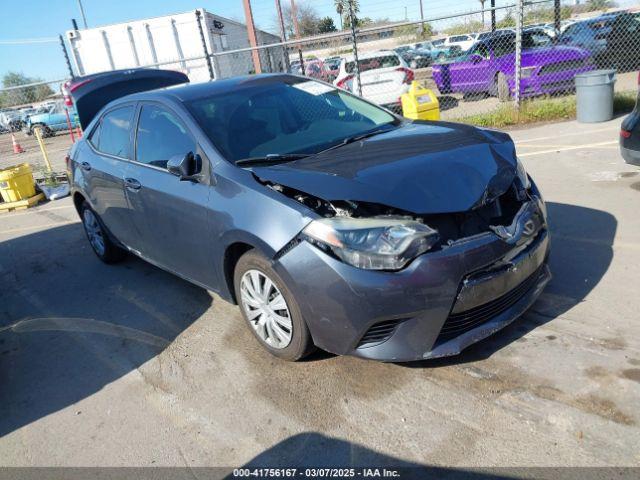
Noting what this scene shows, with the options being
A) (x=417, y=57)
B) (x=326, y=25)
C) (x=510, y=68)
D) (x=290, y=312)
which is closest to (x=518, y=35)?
(x=510, y=68)

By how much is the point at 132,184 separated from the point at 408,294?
2.68 meters

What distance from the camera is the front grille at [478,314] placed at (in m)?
2.80

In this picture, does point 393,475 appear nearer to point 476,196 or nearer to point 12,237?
point 476,196

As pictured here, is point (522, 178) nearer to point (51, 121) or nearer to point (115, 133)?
point (115, 133)

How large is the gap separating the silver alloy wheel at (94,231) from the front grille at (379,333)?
3.73 metres

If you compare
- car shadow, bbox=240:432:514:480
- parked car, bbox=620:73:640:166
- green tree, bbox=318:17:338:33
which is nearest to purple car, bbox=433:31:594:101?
parked car, bbox=620:73:640:166

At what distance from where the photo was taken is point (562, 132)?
8.51 metres

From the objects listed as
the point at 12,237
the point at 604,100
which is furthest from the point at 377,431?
the point at 604,100

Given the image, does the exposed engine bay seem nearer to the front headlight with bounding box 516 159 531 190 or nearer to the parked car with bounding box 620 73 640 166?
the front headlight with bounding box 516 159 531 190

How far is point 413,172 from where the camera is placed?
2.98m

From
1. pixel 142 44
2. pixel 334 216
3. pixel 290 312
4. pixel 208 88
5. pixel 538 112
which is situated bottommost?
pixel 538 112

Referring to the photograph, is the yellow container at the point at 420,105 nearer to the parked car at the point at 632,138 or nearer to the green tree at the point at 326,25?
the parked car at the point at 632,138

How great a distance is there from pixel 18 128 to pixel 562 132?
34.1 meters

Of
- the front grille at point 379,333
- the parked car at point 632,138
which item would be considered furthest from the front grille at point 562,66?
the front grille at point 379,333
